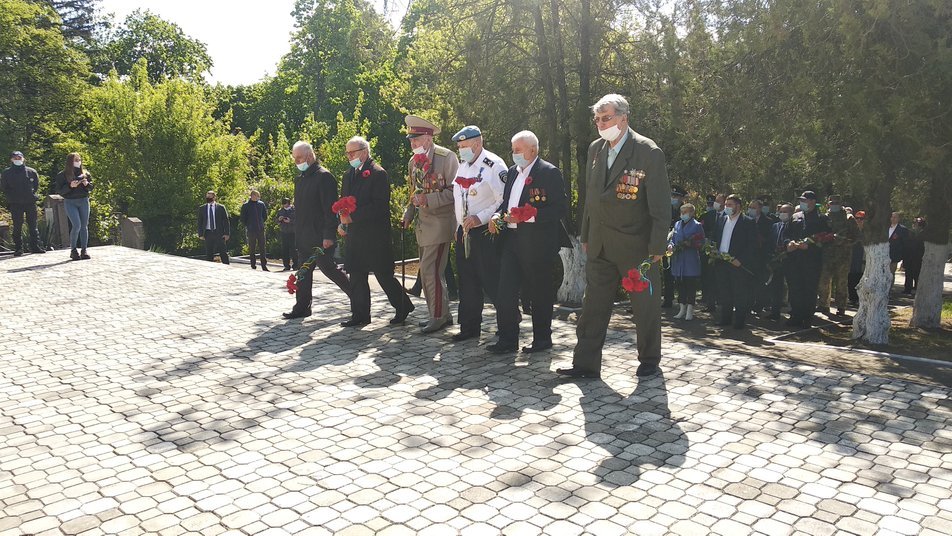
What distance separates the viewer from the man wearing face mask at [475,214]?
788 centimetres

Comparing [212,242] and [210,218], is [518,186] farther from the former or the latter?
[212,242]

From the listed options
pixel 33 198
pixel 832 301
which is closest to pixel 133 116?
pixel 33 198

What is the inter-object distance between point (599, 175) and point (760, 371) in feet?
7.48

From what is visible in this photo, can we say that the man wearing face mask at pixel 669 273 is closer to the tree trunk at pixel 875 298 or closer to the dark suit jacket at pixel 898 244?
the tree trunk at pixel 875 298

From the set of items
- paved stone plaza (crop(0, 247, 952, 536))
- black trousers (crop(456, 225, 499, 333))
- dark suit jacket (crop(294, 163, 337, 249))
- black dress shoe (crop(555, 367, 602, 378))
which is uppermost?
dark suit jacket (crop(294, 163, 337, 249))

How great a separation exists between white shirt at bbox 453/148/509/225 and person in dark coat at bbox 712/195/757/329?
4.67 metres

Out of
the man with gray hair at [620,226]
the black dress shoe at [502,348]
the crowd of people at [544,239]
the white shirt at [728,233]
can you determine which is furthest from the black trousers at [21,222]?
the man with gray hair at [620,226]

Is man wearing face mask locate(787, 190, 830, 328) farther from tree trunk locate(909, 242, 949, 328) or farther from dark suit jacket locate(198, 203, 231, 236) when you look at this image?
dark suit jacket locate(198, 203, 231, 236)

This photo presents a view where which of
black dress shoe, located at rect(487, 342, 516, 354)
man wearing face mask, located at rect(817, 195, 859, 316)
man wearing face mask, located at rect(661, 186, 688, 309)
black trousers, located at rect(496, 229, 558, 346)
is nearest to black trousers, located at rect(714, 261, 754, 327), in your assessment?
man wearing face mask, located at rect(661, 186, 688, 309)

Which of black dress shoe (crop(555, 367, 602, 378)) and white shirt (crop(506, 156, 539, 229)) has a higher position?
white shirt (crop(506, 156, 539, 229))

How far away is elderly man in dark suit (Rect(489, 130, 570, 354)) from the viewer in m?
7.40

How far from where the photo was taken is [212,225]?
63.3 ft

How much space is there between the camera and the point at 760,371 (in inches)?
280

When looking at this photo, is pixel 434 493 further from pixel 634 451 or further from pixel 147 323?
pixel 147 323
